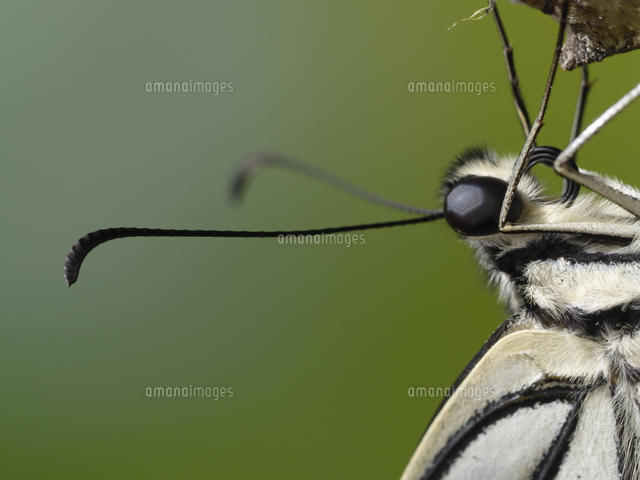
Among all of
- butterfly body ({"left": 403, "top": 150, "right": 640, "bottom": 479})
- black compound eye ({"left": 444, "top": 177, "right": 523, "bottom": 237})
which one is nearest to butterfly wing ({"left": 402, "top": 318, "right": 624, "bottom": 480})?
butterfly body ({"left": 403, "top": 150, "right": 640, "bottom": 479})

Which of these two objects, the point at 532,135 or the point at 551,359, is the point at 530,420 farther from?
the point at 532,135

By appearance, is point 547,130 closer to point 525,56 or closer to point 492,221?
point 525,56

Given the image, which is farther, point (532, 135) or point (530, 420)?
point (530, 420)

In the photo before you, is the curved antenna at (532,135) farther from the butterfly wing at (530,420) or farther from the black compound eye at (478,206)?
the butterfly wing at (530,420)

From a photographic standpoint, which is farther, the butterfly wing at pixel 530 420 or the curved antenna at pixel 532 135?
the butterfly wing at pixel 530 420

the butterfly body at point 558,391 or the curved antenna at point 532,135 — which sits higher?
the curved antenna at point 532,135

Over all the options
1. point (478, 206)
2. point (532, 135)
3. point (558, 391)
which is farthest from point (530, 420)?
point (532, 135)

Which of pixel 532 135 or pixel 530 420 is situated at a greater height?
pixel 532 135

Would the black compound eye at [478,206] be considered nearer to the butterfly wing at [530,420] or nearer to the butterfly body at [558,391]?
the butterfly body at [558,391]

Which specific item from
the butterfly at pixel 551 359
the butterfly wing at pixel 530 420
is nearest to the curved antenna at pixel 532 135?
the butterfly at pixel 551 359
